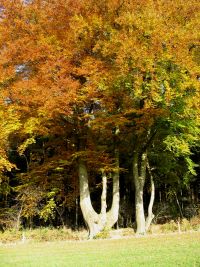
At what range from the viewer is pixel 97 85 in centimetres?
1848

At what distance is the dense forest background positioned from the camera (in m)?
17.1

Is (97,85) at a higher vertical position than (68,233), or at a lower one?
higher

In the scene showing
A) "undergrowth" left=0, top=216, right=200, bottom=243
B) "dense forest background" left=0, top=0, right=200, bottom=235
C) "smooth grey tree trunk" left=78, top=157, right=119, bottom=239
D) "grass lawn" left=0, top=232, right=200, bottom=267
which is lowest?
"grass lawn" left=0, top=232, right=200, bottom=267

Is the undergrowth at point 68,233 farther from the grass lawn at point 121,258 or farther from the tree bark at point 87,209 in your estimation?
the grass lawn at point 121,258

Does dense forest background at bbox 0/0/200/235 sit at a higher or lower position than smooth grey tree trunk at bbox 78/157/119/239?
higher

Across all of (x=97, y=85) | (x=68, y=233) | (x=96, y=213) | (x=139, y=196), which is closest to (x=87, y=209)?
(x=96, y=213)

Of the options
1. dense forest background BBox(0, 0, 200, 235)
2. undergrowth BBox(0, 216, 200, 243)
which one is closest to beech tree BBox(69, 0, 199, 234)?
dense forest background BBox(0, 0, 200, 235)

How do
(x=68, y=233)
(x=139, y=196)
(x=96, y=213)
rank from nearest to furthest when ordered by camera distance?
(x=139, y=196)
(x=96, y=213)
(x=68, y=233)

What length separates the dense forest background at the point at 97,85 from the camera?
56.0 ft

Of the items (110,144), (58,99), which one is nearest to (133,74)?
(58,99)

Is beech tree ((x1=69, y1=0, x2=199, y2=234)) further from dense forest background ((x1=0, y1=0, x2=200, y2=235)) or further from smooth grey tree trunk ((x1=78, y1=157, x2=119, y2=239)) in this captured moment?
smooth grey tree trunk ((x1=78, y1=157, x2=119, y2=239))

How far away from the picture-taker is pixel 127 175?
27.0m

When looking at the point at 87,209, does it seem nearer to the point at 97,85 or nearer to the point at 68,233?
the point at 68,233

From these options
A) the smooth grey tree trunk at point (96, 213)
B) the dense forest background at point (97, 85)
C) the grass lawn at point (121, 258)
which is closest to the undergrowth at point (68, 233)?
the smooth grey tree trunk at point (96, 213)
